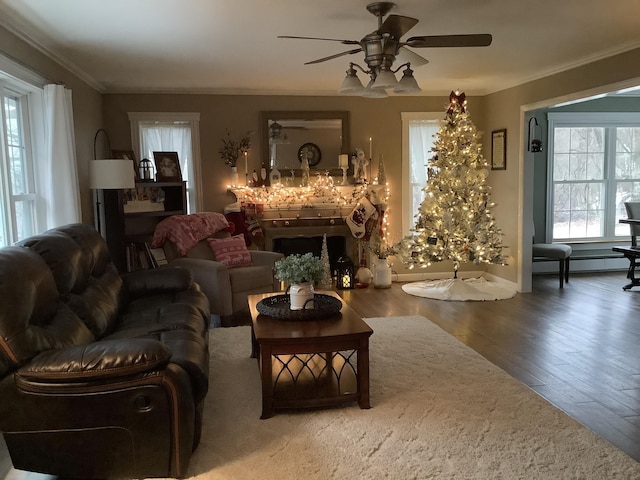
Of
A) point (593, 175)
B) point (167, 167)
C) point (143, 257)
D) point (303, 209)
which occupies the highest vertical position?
point (167, 167)

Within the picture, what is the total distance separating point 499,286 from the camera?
6449 millimetres

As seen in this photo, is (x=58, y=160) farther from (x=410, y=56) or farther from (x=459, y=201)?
(x=459, y=201)

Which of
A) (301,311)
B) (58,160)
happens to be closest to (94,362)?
(301,311)

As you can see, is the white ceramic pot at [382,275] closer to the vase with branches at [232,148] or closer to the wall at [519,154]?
the wall at [519,154]

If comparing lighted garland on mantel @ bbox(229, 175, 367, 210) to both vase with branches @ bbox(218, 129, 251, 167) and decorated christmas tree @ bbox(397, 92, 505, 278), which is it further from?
decorated christmas tree @ bbox(397, 92, 505, 278)

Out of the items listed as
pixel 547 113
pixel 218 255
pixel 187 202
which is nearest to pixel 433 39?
pixel 218 255

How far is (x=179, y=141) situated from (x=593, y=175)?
5697 mm

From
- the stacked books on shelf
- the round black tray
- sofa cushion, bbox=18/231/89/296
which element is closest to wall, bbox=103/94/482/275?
the stacked books on shelf

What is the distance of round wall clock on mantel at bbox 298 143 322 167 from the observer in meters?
6.57

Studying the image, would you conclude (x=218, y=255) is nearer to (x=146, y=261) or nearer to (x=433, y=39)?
(x=146, y=261)

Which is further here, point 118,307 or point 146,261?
point 146,261

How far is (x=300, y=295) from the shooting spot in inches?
132

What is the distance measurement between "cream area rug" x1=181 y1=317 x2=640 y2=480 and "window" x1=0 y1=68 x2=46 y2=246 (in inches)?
69.8

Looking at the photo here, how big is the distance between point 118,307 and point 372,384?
1761mm
